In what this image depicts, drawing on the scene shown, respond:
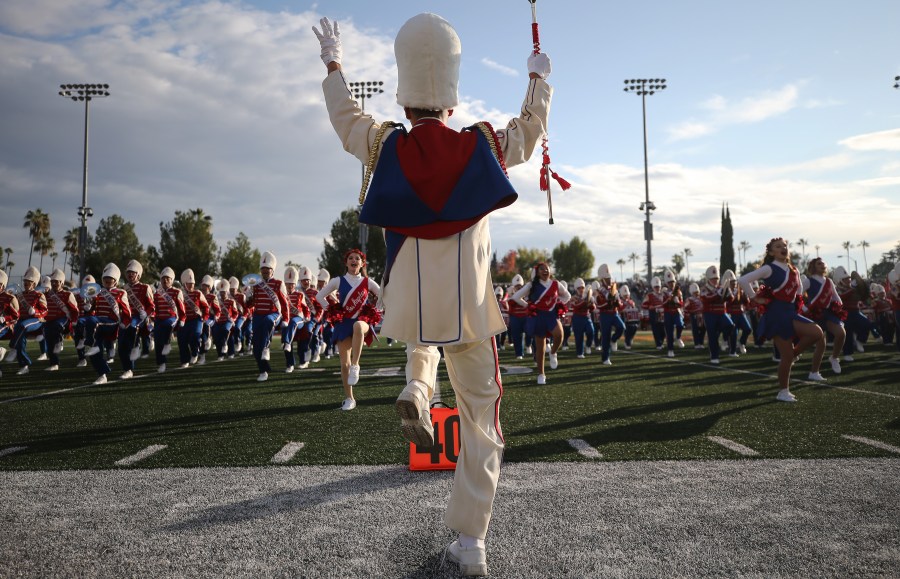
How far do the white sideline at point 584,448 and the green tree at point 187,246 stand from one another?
58593 millimetres

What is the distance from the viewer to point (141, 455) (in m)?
5.27

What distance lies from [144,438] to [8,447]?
1.16 metres

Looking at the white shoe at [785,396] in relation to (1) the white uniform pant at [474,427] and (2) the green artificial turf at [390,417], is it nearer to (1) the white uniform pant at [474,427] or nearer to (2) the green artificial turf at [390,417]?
(2) the green artificial turf at [390,417]

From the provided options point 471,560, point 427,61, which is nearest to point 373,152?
point 427,61

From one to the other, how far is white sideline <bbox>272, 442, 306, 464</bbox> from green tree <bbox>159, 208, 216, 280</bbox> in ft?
189

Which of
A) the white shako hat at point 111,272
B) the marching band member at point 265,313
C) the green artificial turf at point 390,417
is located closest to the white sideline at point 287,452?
the green artificial turf at point 390,417

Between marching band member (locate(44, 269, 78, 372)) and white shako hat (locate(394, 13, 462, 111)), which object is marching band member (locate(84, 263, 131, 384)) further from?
white shako hat (locate(394, 13, 462, 111))

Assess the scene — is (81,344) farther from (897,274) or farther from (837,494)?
(897,274)

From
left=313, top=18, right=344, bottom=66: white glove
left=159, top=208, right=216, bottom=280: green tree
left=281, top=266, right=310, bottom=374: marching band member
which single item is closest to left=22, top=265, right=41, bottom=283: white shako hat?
left=281, top=266, right=310, bottom=374: marching band member

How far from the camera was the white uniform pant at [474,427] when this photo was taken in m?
2.79

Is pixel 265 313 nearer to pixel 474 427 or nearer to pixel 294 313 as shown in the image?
pixel 294 313

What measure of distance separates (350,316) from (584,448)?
4.32 meters

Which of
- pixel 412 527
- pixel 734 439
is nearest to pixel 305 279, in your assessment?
pixel 734 439

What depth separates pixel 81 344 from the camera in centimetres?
1725
